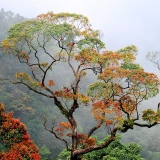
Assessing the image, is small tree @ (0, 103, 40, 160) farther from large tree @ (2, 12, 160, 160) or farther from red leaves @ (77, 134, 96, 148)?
red leaves @ (77, 134, 96, 148)

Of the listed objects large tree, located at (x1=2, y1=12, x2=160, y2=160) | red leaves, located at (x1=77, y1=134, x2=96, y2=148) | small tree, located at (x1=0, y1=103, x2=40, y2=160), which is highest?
large tree, located at (x1=2, y1=12, x2=160, y2=160)

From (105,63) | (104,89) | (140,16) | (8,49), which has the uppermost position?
(140,16)

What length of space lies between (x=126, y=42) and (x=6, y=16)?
8399cm

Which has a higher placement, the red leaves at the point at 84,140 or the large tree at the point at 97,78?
the large tree at the point at 97,78

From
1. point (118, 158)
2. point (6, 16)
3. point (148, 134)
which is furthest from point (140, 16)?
point (118, 158)

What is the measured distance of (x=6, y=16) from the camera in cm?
5453

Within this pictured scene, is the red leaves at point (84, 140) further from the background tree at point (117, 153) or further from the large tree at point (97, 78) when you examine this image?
the background tree at point (117, 153)

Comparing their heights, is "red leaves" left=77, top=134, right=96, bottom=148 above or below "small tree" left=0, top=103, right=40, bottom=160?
above

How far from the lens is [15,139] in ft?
25.5

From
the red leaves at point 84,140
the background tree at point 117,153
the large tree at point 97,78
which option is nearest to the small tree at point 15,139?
the large tree at point 97,78

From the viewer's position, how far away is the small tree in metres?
7.41

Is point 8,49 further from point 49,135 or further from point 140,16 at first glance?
point 140,16

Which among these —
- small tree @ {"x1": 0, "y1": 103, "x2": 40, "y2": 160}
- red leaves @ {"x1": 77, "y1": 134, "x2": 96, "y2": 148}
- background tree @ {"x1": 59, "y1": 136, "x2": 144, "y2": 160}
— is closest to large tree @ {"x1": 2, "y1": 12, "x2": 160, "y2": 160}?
red leaves @ {"x1": 77, "y1": 134, "x2": 96, "y2": 148}

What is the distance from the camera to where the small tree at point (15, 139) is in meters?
7.41
